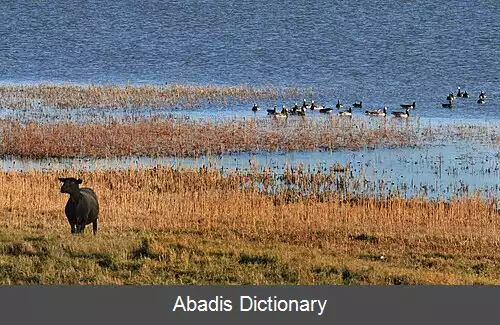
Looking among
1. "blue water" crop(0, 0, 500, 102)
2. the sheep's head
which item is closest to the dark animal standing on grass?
the sheep's head

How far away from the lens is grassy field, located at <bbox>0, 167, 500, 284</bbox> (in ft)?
53.6

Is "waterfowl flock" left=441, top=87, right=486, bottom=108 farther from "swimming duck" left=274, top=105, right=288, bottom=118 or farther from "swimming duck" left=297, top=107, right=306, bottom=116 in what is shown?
"swimming duck" left=274, top=105, right=288, bottom=118

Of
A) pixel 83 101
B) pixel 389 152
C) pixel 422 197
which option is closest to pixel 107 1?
pixel 83 101

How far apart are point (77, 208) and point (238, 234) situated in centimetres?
402

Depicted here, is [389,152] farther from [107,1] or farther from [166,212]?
[107,1]

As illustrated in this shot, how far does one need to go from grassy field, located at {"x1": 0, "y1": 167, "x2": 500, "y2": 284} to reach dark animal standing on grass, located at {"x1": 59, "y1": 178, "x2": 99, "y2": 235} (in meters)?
0.39

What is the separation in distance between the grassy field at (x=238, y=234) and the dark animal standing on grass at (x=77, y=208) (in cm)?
39

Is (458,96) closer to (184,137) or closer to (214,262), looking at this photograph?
(184,137)

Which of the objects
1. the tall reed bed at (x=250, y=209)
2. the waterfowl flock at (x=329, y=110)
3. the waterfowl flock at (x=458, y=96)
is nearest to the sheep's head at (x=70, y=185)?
the tall reed bed at (x=250, y=209)

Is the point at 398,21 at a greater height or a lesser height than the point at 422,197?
greater

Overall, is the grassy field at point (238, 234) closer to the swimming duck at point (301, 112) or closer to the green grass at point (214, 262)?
the green grass at point (214, 262)

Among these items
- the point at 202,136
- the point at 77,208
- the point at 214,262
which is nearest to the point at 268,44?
the point at 202,136

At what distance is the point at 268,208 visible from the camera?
86.7 ft

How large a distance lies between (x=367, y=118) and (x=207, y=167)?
19.7m
